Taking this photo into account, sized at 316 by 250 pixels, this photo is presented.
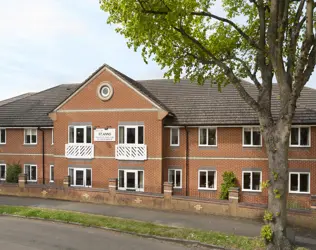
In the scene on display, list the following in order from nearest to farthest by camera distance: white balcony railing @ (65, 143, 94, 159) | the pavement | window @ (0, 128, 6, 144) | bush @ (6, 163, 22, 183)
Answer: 1. the pavement
2. white balcony railing @ (65, 143, 94, 159)
3. bush @ (6, 163, 22, 183)
4. window @ (0, 128, 6, 144)

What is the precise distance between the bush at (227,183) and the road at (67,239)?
9624mm

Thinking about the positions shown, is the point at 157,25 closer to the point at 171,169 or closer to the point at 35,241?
the point at 35,241

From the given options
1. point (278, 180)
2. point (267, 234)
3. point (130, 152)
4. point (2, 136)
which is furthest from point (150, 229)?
point (2, 136)

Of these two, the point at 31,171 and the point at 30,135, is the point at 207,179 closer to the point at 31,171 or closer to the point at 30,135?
the point at 31,171

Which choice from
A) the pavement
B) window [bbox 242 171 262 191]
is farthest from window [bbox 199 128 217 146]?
the pavement

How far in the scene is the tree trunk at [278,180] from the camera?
1038 centimetres

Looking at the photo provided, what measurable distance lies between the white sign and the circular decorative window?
224 cm

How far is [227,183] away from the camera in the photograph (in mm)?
21328

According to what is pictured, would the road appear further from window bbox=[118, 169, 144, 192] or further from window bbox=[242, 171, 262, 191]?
window bbox=[242, 171, 262, 191]

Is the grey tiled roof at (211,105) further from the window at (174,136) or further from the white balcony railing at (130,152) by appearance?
the white balcony railing at (130,152)

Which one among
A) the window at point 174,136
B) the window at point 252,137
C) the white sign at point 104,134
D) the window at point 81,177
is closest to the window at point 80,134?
the white sign at point 104,134

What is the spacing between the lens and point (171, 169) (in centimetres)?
2331

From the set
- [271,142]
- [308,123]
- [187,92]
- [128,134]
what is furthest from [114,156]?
[271,142]

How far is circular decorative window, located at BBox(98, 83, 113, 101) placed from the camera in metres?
23.5
